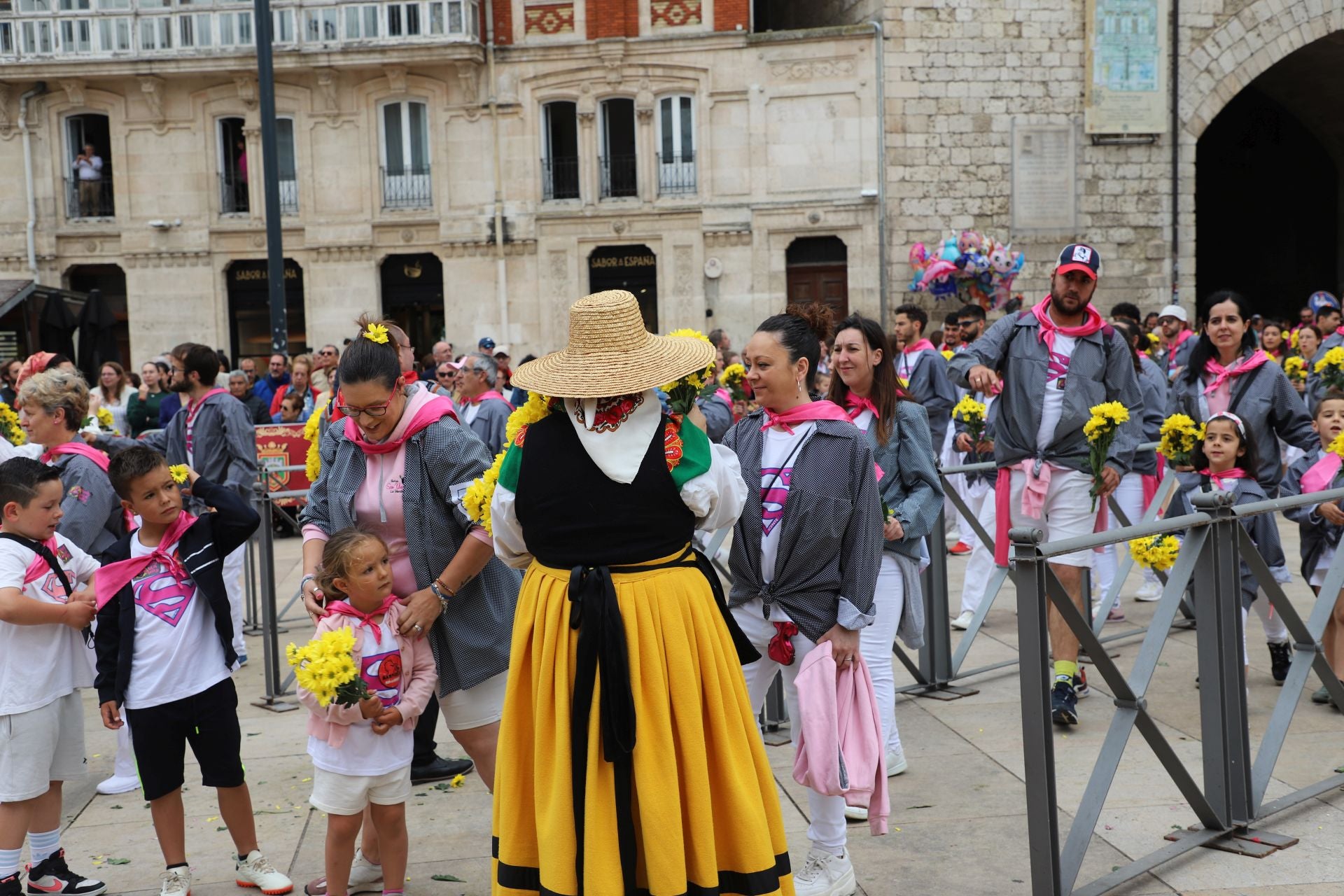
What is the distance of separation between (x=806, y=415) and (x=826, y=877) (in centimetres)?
153

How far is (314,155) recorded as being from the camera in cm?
2500

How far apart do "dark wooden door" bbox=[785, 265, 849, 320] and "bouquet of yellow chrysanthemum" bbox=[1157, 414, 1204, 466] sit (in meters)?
18.7

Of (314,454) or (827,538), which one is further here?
(314,454)

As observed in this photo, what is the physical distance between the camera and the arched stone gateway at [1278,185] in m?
28.5

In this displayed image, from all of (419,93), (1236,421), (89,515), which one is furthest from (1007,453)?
(419,93)

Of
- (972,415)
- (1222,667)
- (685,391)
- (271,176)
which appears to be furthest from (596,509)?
(271,176)

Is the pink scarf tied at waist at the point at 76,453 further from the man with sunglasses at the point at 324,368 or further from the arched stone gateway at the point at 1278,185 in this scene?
the arched stone gateway at the point at 1278,185

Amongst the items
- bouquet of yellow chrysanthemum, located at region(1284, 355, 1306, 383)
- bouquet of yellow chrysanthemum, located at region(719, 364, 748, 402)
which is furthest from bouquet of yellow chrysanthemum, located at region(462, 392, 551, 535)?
bouquet of yellow chrysanthemum, located at region(1284, 355, 1306, 383)

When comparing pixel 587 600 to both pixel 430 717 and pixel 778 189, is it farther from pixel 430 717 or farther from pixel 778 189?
pixel 778 189

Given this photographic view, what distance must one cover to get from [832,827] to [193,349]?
19.0ft

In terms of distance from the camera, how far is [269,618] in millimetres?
6781

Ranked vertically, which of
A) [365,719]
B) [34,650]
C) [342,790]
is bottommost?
[342,790]

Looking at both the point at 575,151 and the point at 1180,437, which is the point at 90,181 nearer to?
the point at 575,151

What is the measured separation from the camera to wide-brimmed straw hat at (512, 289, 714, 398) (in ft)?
11.1
